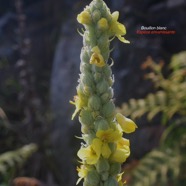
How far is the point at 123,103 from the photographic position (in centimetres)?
499

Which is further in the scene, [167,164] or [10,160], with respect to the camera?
[10,160]

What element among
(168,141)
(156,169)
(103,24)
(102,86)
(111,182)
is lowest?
(156,169)

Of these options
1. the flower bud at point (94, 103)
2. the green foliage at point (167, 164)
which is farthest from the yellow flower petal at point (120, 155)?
the green foliage at point (167, 164)

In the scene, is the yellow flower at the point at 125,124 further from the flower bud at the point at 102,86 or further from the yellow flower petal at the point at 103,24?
the yellow flower petal at the point at 103,24

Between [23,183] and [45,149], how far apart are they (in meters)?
2.00

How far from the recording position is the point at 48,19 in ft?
26.5

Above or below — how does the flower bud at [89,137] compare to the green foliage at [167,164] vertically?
above

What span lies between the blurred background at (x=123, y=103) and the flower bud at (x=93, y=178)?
8.48 ft

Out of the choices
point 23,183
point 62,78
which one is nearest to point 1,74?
point 62,78

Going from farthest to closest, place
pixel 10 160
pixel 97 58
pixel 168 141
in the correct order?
1. pixel 10 160
2. pixel 168 141
3. pixel 97 58

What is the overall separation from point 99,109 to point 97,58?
0.13 metres

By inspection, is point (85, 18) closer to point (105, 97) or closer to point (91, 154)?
point (105, 97)

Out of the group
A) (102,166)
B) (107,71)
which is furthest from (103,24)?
(102,166)

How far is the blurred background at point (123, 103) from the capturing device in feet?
13.0
